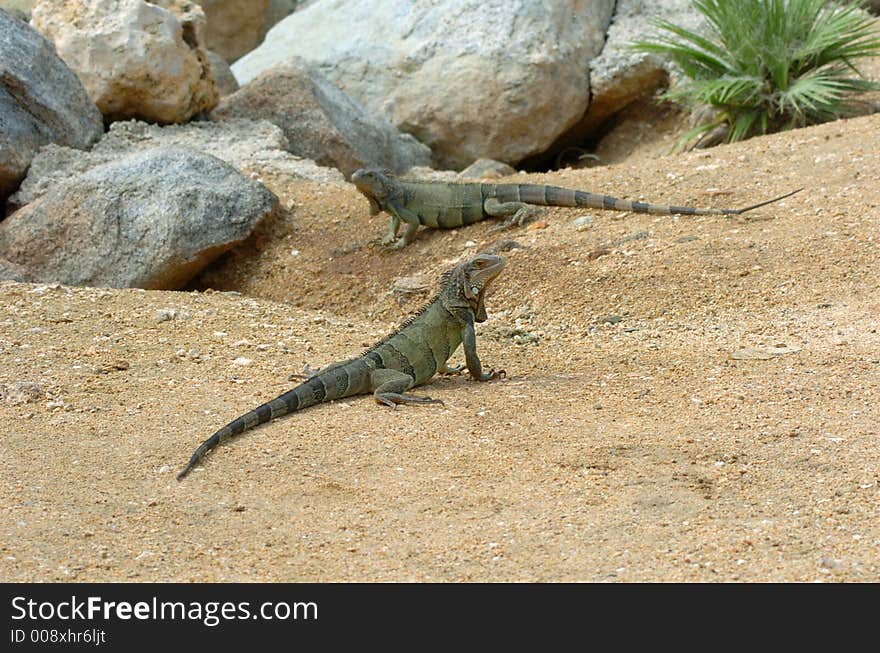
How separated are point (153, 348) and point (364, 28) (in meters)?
7.38

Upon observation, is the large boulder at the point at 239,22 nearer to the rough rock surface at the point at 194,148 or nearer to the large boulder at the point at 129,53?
the large boulder at the point at 129,53

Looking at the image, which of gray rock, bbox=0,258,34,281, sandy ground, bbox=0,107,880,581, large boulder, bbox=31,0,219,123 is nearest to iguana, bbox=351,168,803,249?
sandy ground, bbox=0,107,880,581

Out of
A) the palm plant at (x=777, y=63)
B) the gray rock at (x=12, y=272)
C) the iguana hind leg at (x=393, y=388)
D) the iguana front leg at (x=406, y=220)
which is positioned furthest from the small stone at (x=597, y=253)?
the gray rock at (x=12, y=272)

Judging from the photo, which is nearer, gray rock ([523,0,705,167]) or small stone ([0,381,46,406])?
small stone ([0,381,46,406])

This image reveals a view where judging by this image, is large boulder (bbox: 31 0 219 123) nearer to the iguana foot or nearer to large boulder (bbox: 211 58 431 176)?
large boulder (bbox: 211 58 431 176)

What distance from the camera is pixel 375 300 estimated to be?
7.72 m

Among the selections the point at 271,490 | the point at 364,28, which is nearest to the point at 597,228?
the point at 271,490

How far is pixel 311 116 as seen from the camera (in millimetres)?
10672

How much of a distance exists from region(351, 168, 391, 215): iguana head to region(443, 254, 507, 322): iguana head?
2.82m

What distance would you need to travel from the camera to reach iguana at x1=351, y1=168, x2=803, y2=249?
8188 millimetres

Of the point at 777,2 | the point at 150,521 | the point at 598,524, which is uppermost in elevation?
the point at 777,2

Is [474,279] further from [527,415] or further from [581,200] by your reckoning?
[581,200]

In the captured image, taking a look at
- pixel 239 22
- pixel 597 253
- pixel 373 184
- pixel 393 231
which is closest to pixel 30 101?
pixel 373 184

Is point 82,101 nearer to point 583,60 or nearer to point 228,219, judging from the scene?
point 228,219
